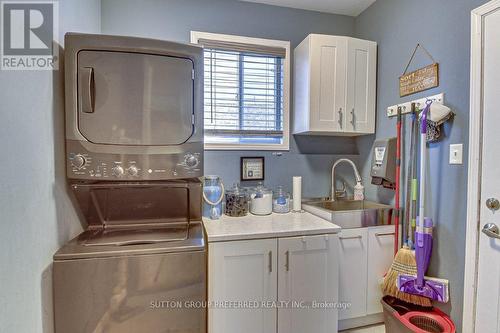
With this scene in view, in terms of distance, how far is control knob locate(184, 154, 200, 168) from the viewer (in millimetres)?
1308

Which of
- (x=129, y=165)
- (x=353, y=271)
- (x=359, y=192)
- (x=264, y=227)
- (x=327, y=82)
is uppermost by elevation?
(x=327, y=82)

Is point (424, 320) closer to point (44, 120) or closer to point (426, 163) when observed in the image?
point (426, 163)

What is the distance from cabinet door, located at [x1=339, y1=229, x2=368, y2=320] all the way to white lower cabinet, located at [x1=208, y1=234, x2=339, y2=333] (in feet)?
0.83

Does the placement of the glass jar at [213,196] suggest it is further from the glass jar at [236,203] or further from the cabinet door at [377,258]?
the cabinet door at [377,258]

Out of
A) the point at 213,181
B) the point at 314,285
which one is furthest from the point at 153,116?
the point at 314,285

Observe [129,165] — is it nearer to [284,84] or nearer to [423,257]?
[284,84]

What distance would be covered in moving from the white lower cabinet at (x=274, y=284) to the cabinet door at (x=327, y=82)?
96 centimetres

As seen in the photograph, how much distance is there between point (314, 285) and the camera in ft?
4.96

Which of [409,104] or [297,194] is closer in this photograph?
[409,104]

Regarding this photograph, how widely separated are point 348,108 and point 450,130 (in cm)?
74

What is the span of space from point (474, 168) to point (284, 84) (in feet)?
4.79

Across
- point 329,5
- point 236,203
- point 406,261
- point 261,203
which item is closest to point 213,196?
point 236,203

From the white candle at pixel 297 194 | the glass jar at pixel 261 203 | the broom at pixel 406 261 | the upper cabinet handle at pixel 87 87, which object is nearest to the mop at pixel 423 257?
the broom at pixel 406 261
